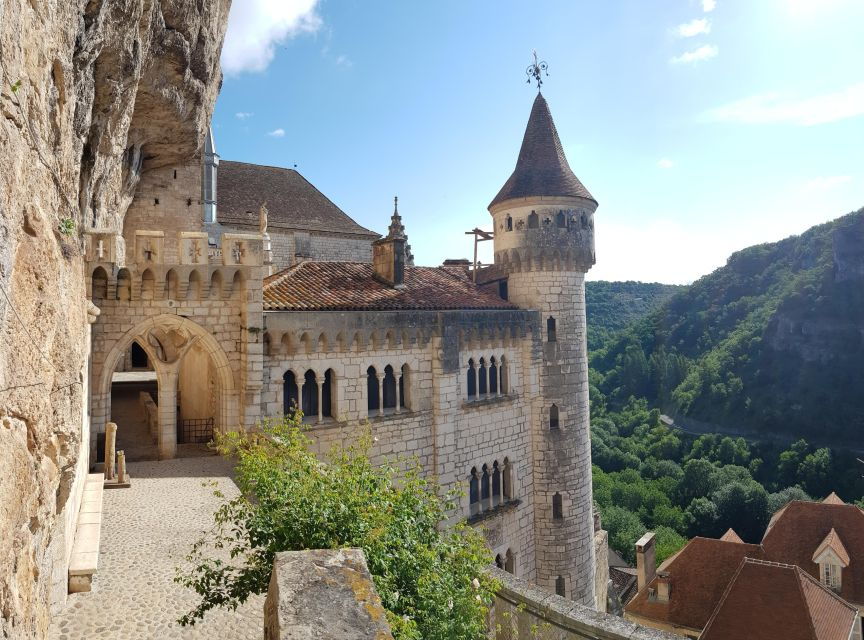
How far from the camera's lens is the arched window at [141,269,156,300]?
42.4 ft

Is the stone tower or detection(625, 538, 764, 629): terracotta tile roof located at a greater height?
the stone tower

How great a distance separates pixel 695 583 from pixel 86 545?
24863mm

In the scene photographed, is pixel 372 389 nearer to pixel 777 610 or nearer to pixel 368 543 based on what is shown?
pixel 368 543

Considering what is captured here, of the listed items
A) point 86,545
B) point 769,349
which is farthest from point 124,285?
point 769,349

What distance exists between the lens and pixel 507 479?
20031 mm

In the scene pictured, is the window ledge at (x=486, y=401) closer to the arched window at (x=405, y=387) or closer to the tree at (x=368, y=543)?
the arched window at (x=405, y=387)

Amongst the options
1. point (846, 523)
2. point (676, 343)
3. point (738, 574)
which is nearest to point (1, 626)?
point (738, 574)

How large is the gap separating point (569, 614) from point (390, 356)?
9549mm

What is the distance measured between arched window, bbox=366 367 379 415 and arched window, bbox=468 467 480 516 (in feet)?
13.9

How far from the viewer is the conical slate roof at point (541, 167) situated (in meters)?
21.4

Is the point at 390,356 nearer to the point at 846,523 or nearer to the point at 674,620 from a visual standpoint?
the point at 674,620

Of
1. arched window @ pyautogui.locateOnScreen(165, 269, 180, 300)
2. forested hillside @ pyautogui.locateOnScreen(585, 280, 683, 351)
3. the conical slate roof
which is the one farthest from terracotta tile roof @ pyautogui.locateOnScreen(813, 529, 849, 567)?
forested hillside @ pyautogui.locateOnScreen(585, 280, 683, 351)

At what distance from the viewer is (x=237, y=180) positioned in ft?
98.2

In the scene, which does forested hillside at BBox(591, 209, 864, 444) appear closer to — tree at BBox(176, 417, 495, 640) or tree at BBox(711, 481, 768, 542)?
tree at BBox(711, 481, 768, 542)
